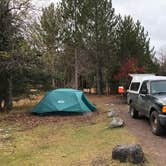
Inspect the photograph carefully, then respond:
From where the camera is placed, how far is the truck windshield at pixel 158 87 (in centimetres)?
1127

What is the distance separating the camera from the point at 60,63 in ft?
119

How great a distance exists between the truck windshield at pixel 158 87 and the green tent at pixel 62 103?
5.33 metres

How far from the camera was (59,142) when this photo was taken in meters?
9.30

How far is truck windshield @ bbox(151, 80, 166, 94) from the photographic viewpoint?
1127cm

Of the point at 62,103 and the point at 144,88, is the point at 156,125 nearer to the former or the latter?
the point at 144,88

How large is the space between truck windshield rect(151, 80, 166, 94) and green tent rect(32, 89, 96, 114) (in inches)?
210

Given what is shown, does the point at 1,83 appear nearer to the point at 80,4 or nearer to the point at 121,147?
the point at 121,147

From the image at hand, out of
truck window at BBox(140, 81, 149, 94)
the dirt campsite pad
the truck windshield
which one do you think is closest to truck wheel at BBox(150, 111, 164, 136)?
the dirt campsite pad

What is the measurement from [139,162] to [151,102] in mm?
4431

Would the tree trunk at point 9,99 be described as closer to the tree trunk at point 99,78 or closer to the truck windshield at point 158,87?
the truck windshield at point 158,87

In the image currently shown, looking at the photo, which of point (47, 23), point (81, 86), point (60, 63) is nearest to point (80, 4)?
point (47, 23)

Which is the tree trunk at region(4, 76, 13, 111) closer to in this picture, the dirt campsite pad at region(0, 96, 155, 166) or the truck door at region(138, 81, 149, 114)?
the dirt campsite pad at region(0, 96, 155, 166)

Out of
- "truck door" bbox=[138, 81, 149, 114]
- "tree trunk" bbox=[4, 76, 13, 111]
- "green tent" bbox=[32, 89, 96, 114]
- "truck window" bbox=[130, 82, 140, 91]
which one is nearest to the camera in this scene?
"truck door" bbox=[138, 81, 149, 114]

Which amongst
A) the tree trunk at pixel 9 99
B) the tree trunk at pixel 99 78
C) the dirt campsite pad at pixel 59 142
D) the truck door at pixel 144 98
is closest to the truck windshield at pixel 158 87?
the truck door at pixel 144 98
